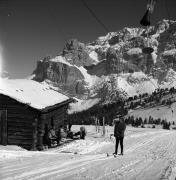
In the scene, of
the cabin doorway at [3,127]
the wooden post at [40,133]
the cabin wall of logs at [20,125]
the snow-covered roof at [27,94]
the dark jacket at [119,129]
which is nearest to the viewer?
the dark jacket at [119,129]

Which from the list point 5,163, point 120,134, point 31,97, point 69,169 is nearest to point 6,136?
point 31,97

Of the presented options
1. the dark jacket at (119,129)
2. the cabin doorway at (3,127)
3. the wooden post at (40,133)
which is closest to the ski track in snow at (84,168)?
the dark jacket at (119,129)

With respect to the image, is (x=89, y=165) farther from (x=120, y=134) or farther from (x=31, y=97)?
(x=31, y=97)

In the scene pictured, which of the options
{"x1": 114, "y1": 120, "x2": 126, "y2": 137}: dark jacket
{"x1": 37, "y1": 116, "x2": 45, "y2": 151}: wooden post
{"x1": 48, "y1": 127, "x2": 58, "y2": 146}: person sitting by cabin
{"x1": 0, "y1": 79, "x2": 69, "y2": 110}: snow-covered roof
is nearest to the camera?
{"x1": 114, "y1": 120, "x2": 126, "y2": 137}: dark jacket

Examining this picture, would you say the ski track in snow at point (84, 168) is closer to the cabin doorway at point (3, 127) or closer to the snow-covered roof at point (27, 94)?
the snow-covered roof at point (27, 94)

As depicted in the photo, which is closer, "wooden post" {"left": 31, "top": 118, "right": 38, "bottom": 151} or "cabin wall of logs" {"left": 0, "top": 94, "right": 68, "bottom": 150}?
"wooden post" {"left": 31, "top": 118, "right": 38, "bottom": 151}

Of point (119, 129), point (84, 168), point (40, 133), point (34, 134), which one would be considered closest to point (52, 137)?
point (40, 133)

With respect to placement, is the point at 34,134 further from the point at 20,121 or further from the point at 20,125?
the point at 20,121

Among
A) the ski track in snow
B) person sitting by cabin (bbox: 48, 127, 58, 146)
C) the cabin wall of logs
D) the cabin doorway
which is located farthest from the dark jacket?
the cabin doorway

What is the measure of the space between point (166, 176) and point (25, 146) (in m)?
12.9

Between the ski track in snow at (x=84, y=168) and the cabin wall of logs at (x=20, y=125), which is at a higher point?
the cabin wall of logs at (x=20, y=125)

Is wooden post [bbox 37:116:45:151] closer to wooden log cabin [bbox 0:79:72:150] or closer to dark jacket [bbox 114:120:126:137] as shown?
wooden log cabin [bbox 0:79:72:150]

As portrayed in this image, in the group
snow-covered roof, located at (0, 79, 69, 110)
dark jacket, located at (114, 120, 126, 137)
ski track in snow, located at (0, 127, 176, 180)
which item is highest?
snow-covered roof, located at (0, 79, 69, 110)

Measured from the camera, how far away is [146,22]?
16859 millimetres
